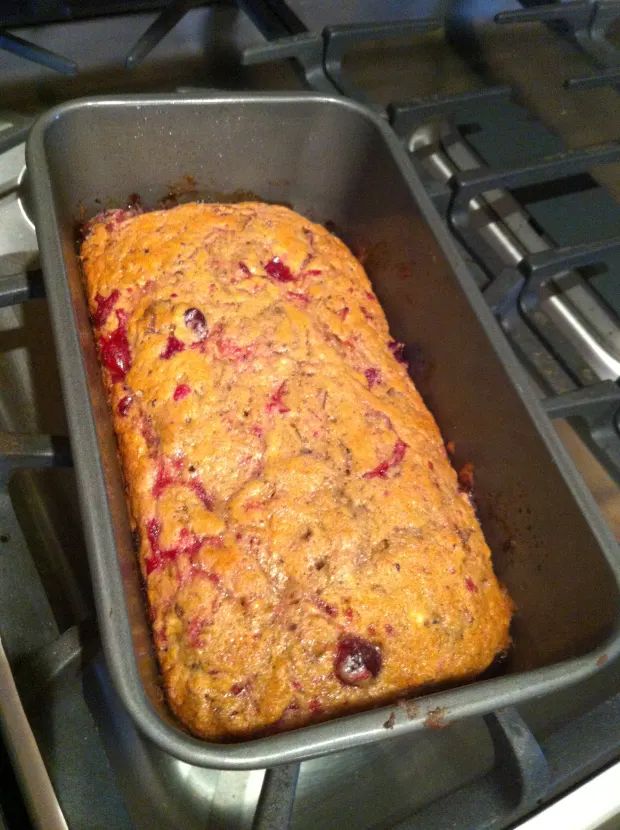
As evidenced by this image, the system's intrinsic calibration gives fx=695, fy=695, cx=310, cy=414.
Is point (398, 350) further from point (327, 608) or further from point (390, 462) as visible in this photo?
point (327, 608)

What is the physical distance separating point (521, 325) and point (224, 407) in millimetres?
492

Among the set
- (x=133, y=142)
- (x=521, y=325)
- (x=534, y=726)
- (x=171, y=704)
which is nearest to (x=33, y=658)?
(x=171, y=704)

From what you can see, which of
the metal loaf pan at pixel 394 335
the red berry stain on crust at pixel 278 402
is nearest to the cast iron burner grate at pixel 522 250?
the metal loaf pan at pixel 394 335

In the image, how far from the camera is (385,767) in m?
Result: 0.82

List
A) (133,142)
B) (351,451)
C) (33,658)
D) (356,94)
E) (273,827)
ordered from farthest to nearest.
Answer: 1. (356,94)
2. (133,142)
3. (351,451)
4. (33,658)
5. (273,827)

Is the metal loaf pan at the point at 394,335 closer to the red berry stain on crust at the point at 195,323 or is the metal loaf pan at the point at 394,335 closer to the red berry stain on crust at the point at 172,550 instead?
the red berry stain on crust at the point at 172,550

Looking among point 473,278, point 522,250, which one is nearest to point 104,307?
point 473,278

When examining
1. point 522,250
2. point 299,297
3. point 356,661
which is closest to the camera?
point 356,661

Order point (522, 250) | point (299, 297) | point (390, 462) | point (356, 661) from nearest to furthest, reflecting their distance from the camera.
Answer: point (356, 661) → point (390, 462) → point (299, 297) → point (522, 250)

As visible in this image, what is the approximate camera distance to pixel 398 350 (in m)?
Result: 1.03

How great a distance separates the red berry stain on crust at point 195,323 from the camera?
913 millimetres

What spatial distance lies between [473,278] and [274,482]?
0.39 metres

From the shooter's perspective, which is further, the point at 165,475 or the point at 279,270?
the point at 279,270

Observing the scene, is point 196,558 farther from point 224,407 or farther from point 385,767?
point 385,767
